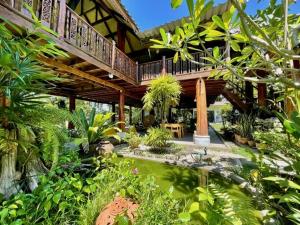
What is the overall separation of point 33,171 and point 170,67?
6.76 metres

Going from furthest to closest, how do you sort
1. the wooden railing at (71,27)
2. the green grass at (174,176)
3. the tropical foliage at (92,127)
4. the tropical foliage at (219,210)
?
1. the tropical foliage at (92,127)
2. the wooden railing at (71,27)
3. the green grass at (174,176)
4. the tropical foliage at (219,210)

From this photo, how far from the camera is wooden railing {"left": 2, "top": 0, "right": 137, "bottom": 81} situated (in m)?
3.44

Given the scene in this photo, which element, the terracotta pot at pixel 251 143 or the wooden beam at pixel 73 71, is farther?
the terracotta pot at pixel 251 143

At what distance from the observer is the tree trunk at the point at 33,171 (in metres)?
1.75

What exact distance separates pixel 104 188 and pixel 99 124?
349 cm

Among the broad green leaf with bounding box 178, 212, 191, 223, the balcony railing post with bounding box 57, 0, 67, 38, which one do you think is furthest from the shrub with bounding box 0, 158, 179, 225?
the balcony railing post with bounding box 57, 0, 67, 38

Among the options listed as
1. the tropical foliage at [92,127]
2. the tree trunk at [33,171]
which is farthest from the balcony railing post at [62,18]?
the tree trunk at [33,171]

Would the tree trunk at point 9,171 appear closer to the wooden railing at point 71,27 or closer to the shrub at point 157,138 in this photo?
the wooden railing at point 71,27

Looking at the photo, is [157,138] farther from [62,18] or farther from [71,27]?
[62,18]

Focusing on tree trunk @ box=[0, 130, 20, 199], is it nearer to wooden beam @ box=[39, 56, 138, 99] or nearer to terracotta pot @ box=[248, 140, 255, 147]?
wooden beam @ box=[39, 56, 138, 99]

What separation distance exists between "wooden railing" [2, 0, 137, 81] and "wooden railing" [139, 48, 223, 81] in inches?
67.9

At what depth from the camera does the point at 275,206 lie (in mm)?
1777

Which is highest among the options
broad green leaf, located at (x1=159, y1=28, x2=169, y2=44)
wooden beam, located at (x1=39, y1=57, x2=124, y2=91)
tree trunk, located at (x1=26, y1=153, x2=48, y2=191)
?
wooden beam, located at (x1=39, y1=57, x2=124, y2=91)

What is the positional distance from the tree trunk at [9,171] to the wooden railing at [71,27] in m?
2.15
